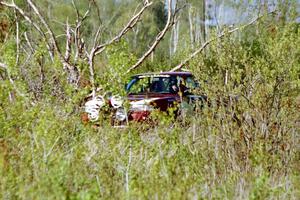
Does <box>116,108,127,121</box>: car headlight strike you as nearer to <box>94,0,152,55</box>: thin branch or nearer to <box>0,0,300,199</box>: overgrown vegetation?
<box>0,0,300,199</box>: overgrown vegetation

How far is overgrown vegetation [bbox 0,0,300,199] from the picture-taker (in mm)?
5133

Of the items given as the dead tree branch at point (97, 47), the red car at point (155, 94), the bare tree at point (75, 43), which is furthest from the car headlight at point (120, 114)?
the bare tree at point (75, 43)

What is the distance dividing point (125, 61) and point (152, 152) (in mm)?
1816

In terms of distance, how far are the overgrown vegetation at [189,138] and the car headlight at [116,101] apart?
126 millimetres

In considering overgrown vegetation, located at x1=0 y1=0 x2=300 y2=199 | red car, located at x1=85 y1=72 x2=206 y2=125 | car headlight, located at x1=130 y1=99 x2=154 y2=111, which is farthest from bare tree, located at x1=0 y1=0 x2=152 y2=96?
overgrown vegetation, located at x1=0 y1=0 x2=300 y2=199

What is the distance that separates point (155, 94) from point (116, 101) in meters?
3.93

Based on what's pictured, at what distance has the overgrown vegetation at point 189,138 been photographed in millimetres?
5133

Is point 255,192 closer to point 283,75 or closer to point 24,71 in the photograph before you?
point 283,75

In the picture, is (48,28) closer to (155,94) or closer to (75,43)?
(75,43)

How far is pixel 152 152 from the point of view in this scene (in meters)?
6.20

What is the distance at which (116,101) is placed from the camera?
294 inches

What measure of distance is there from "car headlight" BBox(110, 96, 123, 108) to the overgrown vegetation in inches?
4.9

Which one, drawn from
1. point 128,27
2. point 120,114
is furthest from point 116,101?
point 128,27

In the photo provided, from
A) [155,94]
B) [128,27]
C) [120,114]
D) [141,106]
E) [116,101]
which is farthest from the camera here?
[128,27]
